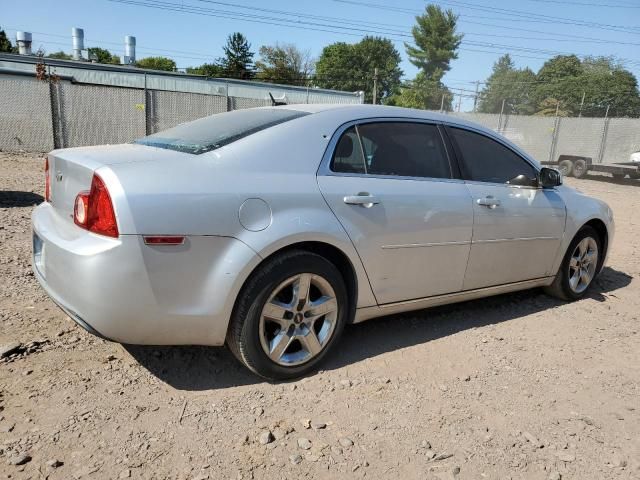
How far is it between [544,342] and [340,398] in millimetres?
1821

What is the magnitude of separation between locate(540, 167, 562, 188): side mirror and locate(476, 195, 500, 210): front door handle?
0.63 m

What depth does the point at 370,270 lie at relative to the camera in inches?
125

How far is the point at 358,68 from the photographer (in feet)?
279

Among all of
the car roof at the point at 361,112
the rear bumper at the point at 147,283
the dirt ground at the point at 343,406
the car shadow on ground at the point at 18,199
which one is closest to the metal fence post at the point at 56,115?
the car shadow on ground at the point at 18,199

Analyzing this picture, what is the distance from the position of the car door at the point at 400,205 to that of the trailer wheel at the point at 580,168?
1767 cm

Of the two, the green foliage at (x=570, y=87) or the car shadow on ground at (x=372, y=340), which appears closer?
the car shadow on ground at (x=372, y=340)

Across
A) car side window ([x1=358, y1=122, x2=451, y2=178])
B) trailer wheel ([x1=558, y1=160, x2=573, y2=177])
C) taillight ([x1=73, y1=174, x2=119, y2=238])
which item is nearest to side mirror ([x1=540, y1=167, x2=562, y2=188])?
car side window ([x1=358, y1=122, x2=451, y2=178])

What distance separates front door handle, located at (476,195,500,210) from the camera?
3730 millimetres

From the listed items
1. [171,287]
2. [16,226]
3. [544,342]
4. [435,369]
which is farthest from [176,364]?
[16,226]

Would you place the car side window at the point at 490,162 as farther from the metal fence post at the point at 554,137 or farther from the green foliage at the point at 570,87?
the green foliage at the point at 570,87

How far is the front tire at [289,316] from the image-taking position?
2.75 meters

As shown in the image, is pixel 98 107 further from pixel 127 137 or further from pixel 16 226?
pixel 16 226

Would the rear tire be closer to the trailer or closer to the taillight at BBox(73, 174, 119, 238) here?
the taillight at BBox(73, 174, 119, 238)

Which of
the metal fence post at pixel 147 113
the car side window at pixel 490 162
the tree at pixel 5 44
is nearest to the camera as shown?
the car side window at pixel 490 162
